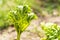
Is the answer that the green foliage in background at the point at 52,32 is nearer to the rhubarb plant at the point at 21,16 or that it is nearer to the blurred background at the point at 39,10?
the rhubarb plant at the point at 21,16

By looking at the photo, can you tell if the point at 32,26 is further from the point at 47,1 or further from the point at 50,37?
the point at 47,1

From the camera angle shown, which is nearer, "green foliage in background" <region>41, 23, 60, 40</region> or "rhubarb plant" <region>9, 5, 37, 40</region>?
"green foliage in background" <region>41, 23, 60, 40</region>

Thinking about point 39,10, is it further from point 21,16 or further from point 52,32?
point 52,32

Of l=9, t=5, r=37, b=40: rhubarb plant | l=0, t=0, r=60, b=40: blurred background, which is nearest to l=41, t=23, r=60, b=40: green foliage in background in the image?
l=9, t=5, r=37, b=40: rhubarb plant

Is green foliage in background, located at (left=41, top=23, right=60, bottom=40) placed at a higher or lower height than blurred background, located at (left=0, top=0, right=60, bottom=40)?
lower

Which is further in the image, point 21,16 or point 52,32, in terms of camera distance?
point 21,16

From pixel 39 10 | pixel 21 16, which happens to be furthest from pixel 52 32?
pixel 39 10

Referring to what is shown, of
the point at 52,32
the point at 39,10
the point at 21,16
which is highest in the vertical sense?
the point at 39,10

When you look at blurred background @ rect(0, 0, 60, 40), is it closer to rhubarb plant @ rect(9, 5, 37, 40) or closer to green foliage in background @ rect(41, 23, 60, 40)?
rhubarb plant @ rect(9, 5, 37, 40)
